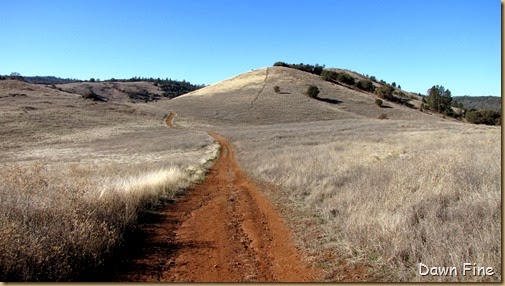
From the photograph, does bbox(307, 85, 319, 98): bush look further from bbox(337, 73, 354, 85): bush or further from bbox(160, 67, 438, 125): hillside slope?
bbox(337, 73, 354, 85): bush

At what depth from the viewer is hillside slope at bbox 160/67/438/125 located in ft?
256

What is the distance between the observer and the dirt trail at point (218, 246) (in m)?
6.14

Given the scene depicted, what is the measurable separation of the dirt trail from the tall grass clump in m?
0.60

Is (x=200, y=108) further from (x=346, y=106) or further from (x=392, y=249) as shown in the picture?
(x=392, y=249)

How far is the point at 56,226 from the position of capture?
21.1ft

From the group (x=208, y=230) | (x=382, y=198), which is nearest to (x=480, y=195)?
(x=382, y=198)

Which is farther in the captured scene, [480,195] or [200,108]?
[200,108]

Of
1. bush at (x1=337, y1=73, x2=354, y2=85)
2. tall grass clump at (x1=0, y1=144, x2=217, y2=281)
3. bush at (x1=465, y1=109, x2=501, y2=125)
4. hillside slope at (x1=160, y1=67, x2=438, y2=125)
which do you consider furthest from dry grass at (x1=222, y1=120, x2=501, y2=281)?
bush at (x1=337, y1=73, x2=354, y2=85)

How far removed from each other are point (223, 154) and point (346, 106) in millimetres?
64361

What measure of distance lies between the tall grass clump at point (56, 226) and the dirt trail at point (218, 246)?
595 mm

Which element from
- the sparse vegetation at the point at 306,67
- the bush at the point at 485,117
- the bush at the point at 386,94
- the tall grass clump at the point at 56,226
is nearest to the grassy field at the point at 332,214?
the tall grass clump at the point at 56,226

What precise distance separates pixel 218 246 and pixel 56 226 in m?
2.90

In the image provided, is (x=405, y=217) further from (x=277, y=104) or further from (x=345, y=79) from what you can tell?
(x=345, y=79)

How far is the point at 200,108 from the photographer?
8900 centimetres
